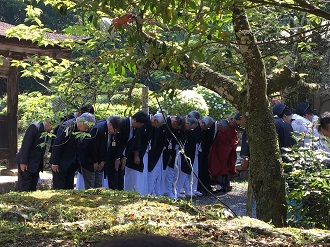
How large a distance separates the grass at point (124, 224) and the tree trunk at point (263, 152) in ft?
1.81

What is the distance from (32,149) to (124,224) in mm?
5184

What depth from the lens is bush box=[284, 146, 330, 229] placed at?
264 inches

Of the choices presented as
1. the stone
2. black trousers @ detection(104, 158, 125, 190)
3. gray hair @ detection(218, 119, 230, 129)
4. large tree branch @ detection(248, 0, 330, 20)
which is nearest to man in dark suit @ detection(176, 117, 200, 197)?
gray hair @ detection(218, 119, 230, 129)

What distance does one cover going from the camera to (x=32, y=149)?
10164 millimetres

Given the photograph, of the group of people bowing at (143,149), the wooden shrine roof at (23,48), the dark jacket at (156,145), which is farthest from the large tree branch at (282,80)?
the wooden shrine roof at (23,48)

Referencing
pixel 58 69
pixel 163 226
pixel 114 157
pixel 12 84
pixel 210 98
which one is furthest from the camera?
pixel 210 98

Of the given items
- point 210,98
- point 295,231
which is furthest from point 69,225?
point 210,98

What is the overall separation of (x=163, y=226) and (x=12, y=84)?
9.96 meters

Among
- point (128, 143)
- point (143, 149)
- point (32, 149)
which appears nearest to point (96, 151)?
point (32, 149)

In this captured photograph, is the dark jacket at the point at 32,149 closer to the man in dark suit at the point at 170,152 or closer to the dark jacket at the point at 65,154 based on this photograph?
the dark jacket at the point at 65,154

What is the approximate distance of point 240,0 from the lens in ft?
13.8

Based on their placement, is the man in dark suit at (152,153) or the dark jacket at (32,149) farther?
the man in dark suit at (152,153)

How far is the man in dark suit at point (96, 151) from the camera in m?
10.5

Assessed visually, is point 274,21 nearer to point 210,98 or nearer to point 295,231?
point 295,231
